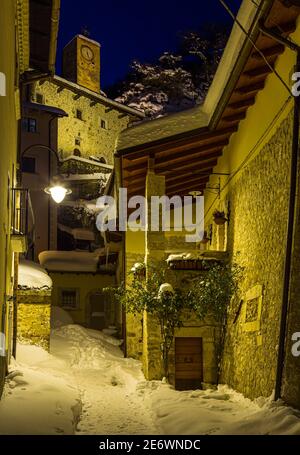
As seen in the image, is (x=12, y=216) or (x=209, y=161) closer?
(x=12, y=216)

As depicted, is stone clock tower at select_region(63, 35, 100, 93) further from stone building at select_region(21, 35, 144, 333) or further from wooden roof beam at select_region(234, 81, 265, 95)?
wooden roof beam at select_region(234, 81, 265, 95)

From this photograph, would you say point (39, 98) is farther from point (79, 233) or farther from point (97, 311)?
point (97, 311)

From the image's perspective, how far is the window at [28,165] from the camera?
3059 cm

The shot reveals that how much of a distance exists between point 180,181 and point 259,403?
8930 millimetres

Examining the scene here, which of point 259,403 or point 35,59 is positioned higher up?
point 35,59


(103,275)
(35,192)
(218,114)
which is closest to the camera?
(218,114)

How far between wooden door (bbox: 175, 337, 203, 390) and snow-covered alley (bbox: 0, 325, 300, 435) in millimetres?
981

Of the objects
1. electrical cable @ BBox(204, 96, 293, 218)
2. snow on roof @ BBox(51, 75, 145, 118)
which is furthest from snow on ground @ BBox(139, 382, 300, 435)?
snow on roof @ BBox(51, 75, 145, 118)

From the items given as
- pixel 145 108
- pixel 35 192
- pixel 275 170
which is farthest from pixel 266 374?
pixel 145 108

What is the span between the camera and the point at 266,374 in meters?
9.50

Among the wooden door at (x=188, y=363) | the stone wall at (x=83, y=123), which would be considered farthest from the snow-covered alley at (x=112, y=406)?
the stone wall at (x=83, y=123)

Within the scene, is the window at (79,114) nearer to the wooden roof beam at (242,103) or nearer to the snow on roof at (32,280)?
the snow on roof at (32,280)
